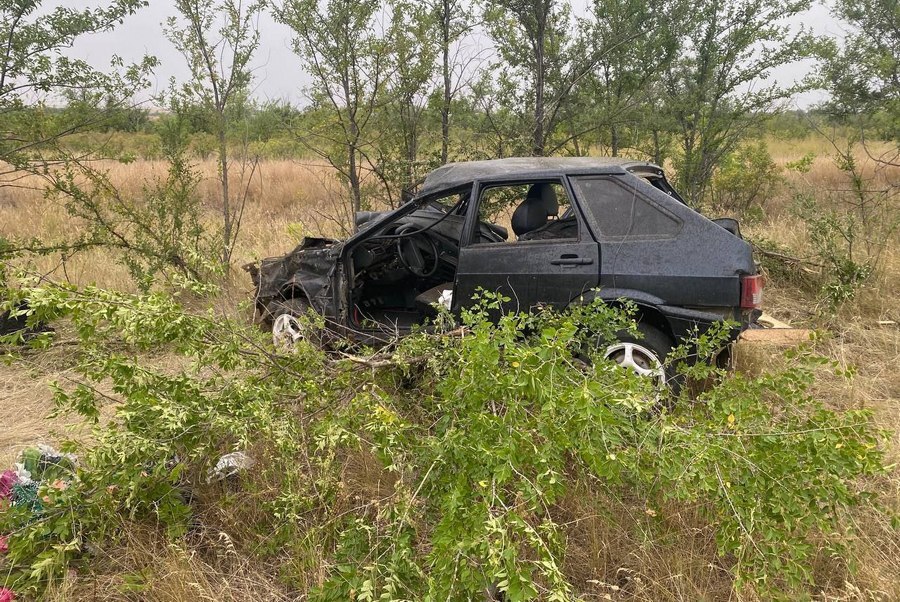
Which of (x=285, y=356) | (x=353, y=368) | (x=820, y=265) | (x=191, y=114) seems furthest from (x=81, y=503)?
(x=820, y=265)

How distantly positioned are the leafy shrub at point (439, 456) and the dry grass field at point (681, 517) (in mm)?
141

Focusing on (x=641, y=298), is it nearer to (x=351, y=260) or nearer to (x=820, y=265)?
(x=351, y=260)

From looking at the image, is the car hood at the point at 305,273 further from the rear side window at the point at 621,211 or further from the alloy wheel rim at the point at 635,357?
the alloy wheel rim at the point at 635,357

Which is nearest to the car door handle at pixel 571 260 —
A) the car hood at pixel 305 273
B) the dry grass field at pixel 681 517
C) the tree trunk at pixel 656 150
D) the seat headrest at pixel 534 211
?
the seat headrest at pixel 534 211

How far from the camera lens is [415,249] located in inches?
188

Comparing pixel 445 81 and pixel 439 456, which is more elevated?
pixel 445 81

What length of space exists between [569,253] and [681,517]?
5.73 ft

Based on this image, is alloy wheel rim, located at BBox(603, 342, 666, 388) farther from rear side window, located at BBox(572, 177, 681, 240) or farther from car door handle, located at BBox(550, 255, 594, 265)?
rear side window, located at BBox(572, 177, 681, 240)

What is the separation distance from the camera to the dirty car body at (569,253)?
363 centimetres

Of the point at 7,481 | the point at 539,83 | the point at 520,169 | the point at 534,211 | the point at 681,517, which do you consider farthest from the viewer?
the point at 539,83

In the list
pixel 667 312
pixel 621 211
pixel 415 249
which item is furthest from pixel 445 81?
pixel 667 312

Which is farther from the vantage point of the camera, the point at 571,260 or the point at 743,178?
the point at 743,178

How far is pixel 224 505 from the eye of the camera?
9.77 ft

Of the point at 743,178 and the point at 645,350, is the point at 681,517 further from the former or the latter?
the point at 743,178
